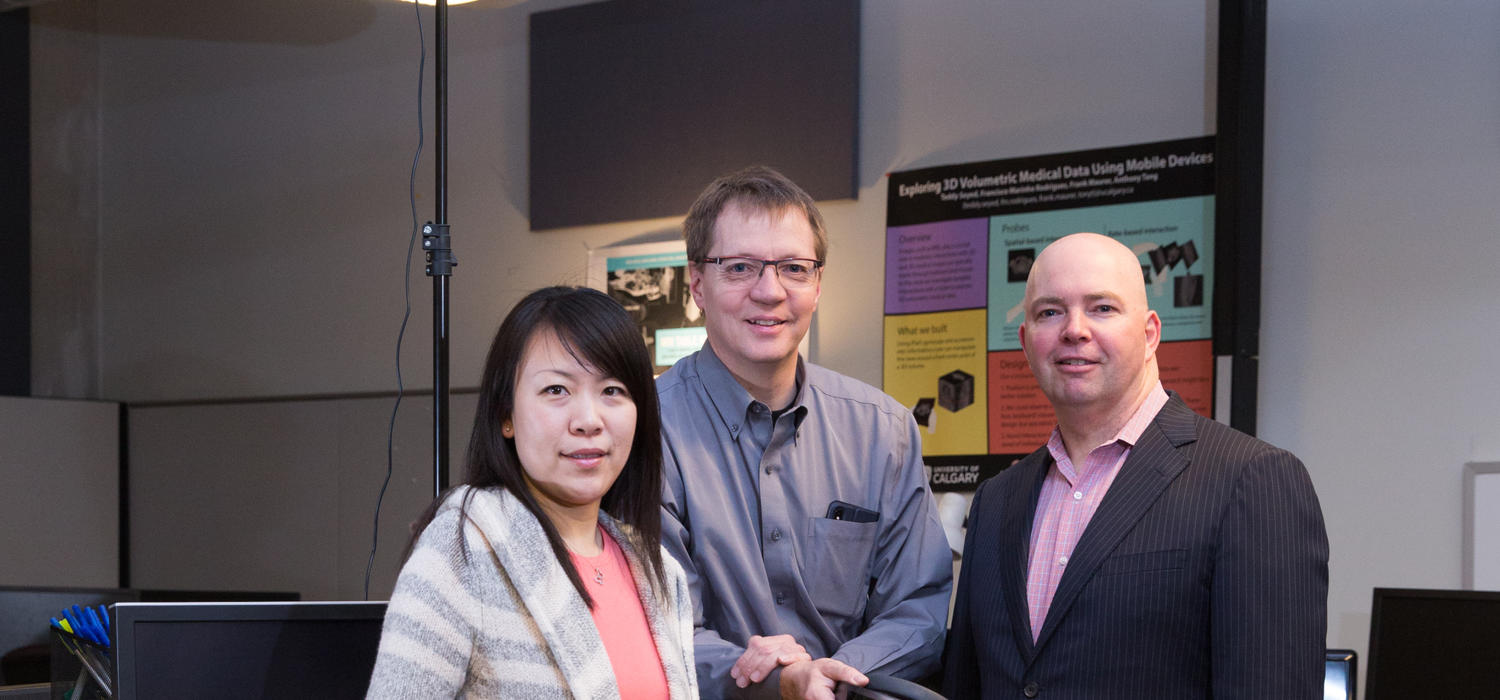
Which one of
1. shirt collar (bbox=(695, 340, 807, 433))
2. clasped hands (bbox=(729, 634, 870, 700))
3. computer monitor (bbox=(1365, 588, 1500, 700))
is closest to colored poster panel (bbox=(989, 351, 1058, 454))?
computer monitor (bbox=(1365, 588, 1500, 700))

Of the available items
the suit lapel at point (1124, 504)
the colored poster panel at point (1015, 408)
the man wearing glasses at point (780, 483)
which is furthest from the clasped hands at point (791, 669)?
the colored poster panel at point (1015, 408)

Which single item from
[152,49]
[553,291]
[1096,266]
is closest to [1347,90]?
[1096,266]

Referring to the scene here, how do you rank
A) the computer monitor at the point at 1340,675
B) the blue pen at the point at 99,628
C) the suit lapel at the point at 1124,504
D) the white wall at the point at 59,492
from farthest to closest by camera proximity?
the white wall at the point at 59,492 → the computer monitor at the point at 1340,675 → the blue pen at the point at 99,628 → the suit lapel at the point at 1124,504

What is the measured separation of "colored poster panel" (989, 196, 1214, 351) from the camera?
3387 mm

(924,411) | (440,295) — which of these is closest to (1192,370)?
(924,411)

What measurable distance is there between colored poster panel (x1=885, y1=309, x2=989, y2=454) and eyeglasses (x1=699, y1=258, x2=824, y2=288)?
1726mm

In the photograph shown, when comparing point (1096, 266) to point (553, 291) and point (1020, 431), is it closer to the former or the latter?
point (553, 291)

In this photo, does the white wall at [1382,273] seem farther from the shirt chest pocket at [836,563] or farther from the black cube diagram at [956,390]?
the shirt chest pocket at [836,563]

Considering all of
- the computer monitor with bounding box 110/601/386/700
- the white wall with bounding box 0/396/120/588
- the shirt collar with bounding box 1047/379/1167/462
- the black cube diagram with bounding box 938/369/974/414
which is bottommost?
the white wall with bounding box 0/396/120/588

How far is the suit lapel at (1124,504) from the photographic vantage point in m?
1.79

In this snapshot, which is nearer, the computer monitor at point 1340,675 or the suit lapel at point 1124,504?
the suit lapel at point 1124,504

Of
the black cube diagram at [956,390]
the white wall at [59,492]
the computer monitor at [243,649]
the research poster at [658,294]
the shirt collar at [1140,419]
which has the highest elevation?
the research poster at [658,294]

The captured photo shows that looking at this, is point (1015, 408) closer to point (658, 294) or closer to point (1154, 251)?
point (1154, 251)

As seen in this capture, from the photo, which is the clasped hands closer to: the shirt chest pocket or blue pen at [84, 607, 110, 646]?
the shirt chest pocket
